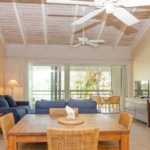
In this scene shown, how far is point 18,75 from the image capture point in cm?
834

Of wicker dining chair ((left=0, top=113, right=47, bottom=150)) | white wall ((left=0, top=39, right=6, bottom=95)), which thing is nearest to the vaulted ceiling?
white wall ((left=0, top=39, right=6, bottom=95))

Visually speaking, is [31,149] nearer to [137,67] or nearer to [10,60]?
[10,60]

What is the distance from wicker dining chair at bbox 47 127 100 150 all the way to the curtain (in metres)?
6.66

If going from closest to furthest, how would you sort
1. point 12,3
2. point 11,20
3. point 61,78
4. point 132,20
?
point 132,20 → point 12,3 → point 11,20 → point 61,78

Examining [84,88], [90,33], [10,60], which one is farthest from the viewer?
[84,88]

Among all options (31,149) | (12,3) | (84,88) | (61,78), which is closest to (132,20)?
(31,149)

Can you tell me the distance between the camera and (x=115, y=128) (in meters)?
2.42

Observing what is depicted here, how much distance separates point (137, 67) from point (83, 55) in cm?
223

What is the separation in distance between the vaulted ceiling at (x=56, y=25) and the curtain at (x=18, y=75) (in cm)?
78

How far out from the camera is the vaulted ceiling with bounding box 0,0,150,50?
6.34 meters

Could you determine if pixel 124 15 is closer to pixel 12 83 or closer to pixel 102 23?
pixel 102 23

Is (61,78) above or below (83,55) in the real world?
below

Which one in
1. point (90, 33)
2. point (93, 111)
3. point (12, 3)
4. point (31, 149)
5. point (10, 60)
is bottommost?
point (31, 149)

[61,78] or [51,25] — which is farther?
[61,78]
